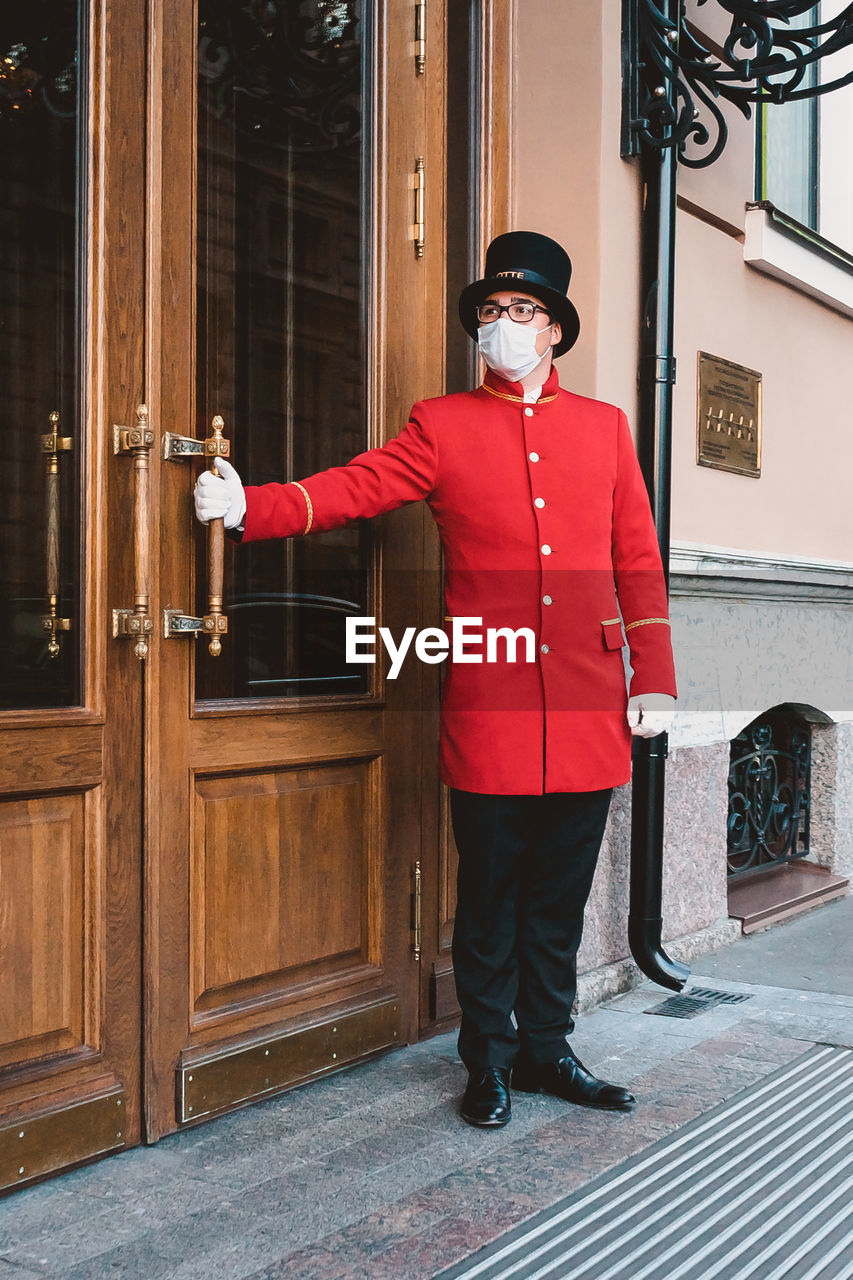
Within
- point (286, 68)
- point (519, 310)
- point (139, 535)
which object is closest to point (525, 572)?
point (519, 310)

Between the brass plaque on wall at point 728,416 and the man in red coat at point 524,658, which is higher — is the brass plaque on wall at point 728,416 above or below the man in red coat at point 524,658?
above

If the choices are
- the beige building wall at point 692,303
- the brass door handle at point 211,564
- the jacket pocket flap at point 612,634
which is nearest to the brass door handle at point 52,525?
the brass door handle at point 211,564

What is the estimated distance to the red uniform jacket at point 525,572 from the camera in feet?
9.83

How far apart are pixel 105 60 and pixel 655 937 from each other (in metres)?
2.80

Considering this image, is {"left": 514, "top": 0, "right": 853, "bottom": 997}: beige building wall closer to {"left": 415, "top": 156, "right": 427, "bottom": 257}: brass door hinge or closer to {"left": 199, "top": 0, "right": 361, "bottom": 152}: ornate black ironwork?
{"left": 415, "top": 156, "right": 427, "bottom": 257}: brass door hinge

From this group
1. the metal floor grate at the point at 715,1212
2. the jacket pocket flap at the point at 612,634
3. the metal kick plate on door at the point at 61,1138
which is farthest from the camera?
the jacket pocket flap at the point at 612,634

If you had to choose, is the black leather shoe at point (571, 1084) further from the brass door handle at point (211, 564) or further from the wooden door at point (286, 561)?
the brass door handle at point (211, 564)

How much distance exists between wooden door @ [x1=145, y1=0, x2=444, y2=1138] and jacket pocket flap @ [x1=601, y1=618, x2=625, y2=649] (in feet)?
2.03

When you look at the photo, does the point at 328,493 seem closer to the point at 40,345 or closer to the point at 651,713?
the point at 40,345

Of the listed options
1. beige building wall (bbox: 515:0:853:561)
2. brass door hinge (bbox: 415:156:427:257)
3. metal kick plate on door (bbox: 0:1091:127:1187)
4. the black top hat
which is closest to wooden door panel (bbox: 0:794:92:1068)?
metal kick plate on door (bbox: 0:1091:127:1187)

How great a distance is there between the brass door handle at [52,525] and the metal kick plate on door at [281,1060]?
3.25ft

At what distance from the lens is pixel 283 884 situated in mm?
3129

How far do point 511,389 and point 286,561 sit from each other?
68 cm

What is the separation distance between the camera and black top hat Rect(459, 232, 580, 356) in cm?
301
